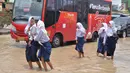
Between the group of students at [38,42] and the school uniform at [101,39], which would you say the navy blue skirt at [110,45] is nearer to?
the school uniform at [101,39]

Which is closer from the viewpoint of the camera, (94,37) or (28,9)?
(28,9)

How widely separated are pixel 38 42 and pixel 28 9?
21.1ft

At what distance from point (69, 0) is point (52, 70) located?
8301mm

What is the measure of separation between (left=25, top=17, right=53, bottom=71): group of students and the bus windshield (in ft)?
19.0

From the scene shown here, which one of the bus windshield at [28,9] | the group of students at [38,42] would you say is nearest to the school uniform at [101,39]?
the bus windshield at [28,9]

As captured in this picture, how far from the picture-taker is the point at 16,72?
1012 centimetres

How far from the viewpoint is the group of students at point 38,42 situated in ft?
32.7

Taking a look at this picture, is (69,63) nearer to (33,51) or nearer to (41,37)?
(33,51)

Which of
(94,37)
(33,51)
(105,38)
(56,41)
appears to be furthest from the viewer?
(94,37)

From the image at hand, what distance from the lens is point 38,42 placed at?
10.1 m

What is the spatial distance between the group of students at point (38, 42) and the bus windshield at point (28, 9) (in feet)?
19.0

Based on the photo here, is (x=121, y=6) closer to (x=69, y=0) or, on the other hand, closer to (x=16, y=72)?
(x=69, y=0)

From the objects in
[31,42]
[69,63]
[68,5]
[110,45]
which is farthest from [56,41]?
[31,42]

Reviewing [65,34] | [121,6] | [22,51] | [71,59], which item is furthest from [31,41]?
[121,6]
